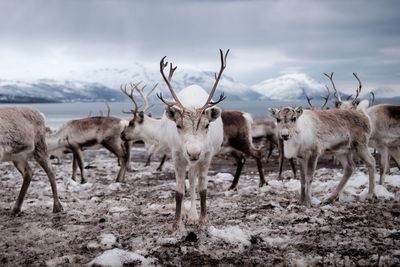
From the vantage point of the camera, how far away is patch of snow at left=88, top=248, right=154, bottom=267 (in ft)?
12.4

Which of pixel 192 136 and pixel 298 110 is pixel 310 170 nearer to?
pixel 298 110

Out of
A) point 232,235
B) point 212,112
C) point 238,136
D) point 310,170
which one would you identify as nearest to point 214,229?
point 232,235

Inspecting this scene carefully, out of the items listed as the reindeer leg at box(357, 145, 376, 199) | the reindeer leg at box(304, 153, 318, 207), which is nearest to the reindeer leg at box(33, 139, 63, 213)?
the reindeer leg at box(304, 153, 318, 207)

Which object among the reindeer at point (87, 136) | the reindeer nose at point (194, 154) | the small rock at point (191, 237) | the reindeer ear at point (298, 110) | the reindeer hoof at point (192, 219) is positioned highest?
the reindeer ear at point (298, 110)

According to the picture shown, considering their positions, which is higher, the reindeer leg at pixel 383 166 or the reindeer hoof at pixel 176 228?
the reindeer leg at pixel 383 166

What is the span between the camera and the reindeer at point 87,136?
9.85 m

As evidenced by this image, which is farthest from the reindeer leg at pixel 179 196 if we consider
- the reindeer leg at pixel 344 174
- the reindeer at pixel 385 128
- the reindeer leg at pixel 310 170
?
the reindeer at pixel 385 128

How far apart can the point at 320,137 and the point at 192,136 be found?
2.52 m

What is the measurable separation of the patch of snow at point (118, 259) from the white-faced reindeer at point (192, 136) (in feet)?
2.65

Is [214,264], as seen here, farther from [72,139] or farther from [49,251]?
[72,139]

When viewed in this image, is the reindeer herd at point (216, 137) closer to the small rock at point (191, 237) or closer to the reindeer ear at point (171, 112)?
the reindeer ear at point (171, 112)

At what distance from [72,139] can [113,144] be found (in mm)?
885

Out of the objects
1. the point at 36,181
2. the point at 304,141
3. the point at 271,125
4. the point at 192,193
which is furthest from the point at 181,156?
the point at 271,125

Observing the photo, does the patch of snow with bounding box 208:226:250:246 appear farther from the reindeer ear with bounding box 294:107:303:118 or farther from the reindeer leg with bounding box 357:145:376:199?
the reindeer leg with bounding box 357:145:376:199
